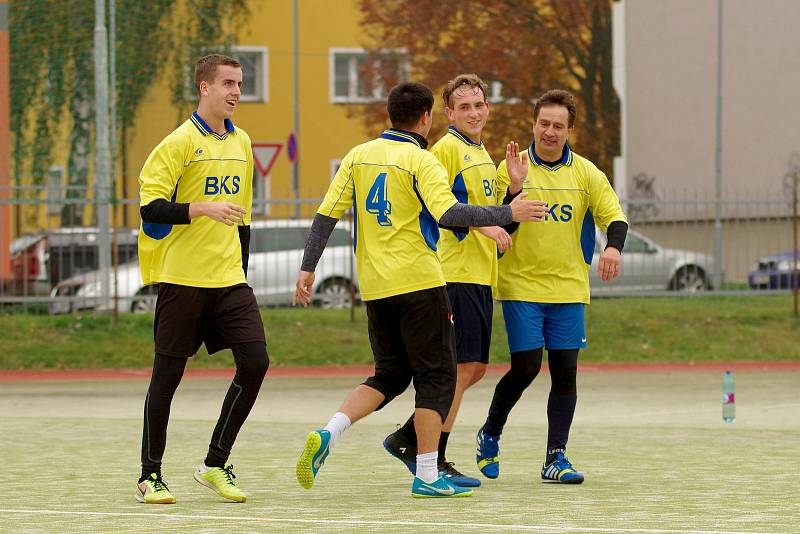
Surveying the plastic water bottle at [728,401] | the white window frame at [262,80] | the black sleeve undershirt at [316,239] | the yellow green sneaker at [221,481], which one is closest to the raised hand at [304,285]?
the black sleeve undershirt at [316,239]

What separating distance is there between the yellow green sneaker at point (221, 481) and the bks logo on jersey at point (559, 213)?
202 cm

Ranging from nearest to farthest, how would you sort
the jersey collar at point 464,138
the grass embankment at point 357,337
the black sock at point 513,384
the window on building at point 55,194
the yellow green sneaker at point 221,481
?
the yellow green sneaker at point 221,481 → the jersey collar at point 464,138 → the black sock at point 513,384 → the grass embankment at point 357,337 → the window on building at point 55,194

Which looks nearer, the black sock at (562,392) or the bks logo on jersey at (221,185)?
the bks logo on jersey at (221,185)

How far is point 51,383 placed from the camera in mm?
16891

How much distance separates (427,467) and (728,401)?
536 cm

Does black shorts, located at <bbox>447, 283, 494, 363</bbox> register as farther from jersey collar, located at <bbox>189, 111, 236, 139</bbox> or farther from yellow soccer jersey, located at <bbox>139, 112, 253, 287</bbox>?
jersey collar, located at <bbox>189, 111, 236, 139</bbox>

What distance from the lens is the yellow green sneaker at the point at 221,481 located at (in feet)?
Result: 24.7

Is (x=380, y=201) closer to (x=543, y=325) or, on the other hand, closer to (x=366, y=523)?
(x=543, y=325)

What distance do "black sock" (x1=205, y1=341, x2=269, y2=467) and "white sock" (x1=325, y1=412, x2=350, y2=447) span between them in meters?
0.37

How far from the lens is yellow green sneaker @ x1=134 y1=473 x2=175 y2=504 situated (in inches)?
294

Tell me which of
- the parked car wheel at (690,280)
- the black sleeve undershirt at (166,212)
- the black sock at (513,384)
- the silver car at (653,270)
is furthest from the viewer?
the parked car wheel at (690,280)

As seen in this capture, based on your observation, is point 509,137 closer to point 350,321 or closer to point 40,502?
point 350,321

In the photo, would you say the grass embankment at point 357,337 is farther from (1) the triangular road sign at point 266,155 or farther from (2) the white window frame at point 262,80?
(2) the white window frame at point 262,80

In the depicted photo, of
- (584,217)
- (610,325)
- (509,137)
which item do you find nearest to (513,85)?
(509,137)
